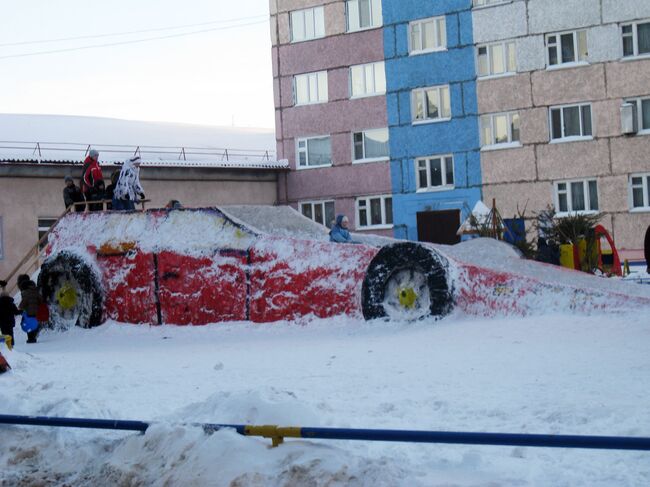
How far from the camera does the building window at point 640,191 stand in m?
31.7

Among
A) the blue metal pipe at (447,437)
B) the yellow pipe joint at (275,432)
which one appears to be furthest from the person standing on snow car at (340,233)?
the yellow pipe joint at (275,432)

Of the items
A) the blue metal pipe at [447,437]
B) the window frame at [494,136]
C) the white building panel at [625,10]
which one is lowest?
the blue metal pipe at [447,437]

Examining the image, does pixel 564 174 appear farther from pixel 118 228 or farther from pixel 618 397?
pixel 618 397

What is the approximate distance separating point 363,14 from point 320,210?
6903 millimetres

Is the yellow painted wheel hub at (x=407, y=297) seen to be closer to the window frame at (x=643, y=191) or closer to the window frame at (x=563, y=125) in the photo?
the window frame at (x=643, y=191)

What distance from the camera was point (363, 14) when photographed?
36812 mm

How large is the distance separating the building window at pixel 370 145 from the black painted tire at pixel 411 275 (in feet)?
74.0

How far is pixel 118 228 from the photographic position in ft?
56.0

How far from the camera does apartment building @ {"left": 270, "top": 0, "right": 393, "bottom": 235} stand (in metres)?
36.8

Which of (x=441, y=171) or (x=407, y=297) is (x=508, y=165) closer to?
(x=441, y=171)

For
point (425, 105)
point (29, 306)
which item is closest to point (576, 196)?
point (425, 105)

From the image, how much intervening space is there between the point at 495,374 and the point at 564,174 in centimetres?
2448

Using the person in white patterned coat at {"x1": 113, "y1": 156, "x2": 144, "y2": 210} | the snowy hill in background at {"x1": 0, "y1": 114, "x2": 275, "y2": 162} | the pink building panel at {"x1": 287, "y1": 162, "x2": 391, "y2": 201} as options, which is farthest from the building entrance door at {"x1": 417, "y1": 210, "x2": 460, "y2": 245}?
the snowy hill in background at {"x1": 0, "y1": 114, "x2": 275, "y2": 162}

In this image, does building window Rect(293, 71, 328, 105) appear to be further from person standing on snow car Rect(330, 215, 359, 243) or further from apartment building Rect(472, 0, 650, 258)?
person standing on snow car Rect(330, 215, 359, 243)
